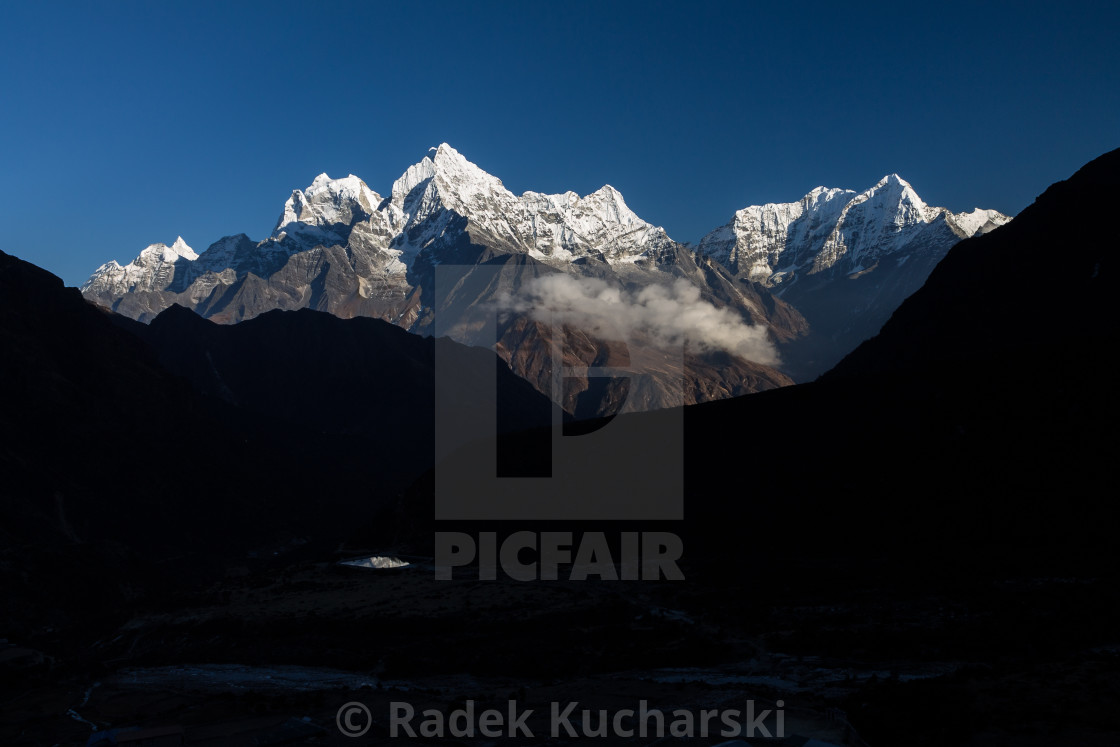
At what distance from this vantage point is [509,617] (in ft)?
175

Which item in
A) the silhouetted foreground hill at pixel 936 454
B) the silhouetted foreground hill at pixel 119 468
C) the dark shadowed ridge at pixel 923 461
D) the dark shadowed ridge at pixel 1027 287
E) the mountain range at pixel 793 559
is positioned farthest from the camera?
the silhouetted foreground hill at pixel 119 468

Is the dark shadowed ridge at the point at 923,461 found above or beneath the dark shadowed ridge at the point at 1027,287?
beneath

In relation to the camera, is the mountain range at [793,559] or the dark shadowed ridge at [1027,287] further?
the dark shadowed ridge at [1027,287]

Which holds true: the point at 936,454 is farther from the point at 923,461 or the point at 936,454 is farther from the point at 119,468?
→ the point at 119,468

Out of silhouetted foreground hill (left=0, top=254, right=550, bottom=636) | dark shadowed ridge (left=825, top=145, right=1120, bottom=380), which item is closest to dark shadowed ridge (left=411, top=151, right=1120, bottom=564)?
dark shadowed ridge (left=825, top=145, right=1120, bottom=380)

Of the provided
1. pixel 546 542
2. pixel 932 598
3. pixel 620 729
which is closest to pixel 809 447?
pixel 546 542

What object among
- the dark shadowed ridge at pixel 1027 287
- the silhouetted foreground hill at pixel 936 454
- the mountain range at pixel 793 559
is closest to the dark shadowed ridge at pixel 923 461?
the silhouetted foreground hill at pixel 936 454

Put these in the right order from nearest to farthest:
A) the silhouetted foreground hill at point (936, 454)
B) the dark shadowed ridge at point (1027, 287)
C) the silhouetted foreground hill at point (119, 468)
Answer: the silhouetted foreground hill at point (936, 454) → the dark shadowed ridge at point (1027, 287) → the silhouetted foreground hill at point (119, 468)

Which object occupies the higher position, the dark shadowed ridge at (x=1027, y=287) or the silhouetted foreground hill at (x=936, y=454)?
the dark shadowed ridge at (x=1027, y=287)

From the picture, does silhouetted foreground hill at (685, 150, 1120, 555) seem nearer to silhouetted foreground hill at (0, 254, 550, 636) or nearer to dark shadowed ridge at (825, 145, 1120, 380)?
dark shadowed ridge at (825, 145, 1120, 380)

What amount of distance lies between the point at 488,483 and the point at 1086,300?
7337 cm

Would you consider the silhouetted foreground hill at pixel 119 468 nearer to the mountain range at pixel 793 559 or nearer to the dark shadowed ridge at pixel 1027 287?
the mountain range at pixel 793 559

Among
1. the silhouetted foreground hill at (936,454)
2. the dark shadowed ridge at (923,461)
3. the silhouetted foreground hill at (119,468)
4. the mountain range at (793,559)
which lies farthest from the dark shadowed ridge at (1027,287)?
the silhouetted foreground hill at (119,468)

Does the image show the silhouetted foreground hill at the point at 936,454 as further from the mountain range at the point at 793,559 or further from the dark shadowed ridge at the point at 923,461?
the mountain range at the point at 793,559
